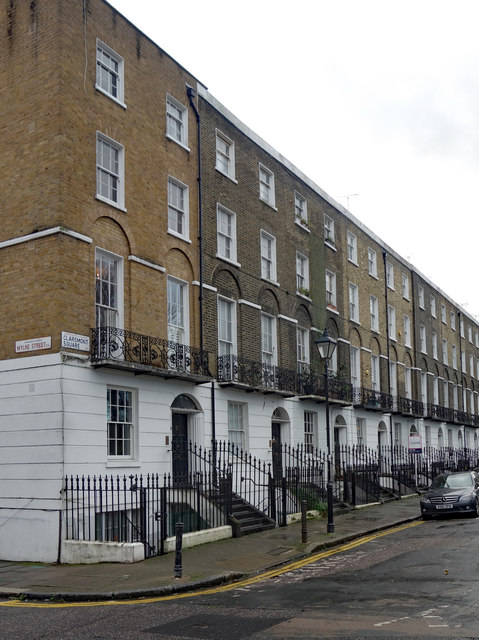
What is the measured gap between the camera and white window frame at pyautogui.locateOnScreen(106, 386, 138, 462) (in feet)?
57.3

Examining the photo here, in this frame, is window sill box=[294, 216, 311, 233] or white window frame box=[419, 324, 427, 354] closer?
window sill box=[294, 216, 311, 233]

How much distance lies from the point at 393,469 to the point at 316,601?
855 inches

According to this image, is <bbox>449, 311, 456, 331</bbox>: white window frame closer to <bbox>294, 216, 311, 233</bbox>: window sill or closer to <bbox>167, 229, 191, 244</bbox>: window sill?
<bbox>294, 216, 311, 233</bbox>: window sill

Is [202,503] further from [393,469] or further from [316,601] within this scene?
[393,469]

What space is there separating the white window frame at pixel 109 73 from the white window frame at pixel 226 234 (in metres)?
5.24

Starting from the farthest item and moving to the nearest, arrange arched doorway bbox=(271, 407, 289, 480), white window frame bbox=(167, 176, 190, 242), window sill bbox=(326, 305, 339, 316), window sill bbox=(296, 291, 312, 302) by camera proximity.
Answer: window sill bbox=(326, 305, 339, 316)
window sill bbox=(296, 291, 312, 302)
arched doorway bbox=(271, 407, 289, 480)
white window frame bbox=(167, 176, 190, 242)

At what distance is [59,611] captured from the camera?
34.1ft

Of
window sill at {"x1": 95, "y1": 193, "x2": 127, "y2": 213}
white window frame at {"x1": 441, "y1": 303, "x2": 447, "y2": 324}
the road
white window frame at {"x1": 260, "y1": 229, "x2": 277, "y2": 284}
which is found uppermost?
white window frame at {"x1": 441, "y1": 303, "x2": 447, "y2": 324}

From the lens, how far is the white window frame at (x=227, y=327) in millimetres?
22922

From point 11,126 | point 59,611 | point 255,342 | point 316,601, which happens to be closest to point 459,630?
point 316,601

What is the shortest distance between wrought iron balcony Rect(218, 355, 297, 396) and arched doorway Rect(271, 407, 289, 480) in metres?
0.92

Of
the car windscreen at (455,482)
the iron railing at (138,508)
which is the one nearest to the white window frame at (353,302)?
the car windscreen at (455,482)

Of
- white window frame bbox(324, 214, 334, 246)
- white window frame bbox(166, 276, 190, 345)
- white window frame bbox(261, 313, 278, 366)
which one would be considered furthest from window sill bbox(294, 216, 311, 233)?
white window frame bbox(166, 276, 190, 345)

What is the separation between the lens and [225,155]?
2470 cm
